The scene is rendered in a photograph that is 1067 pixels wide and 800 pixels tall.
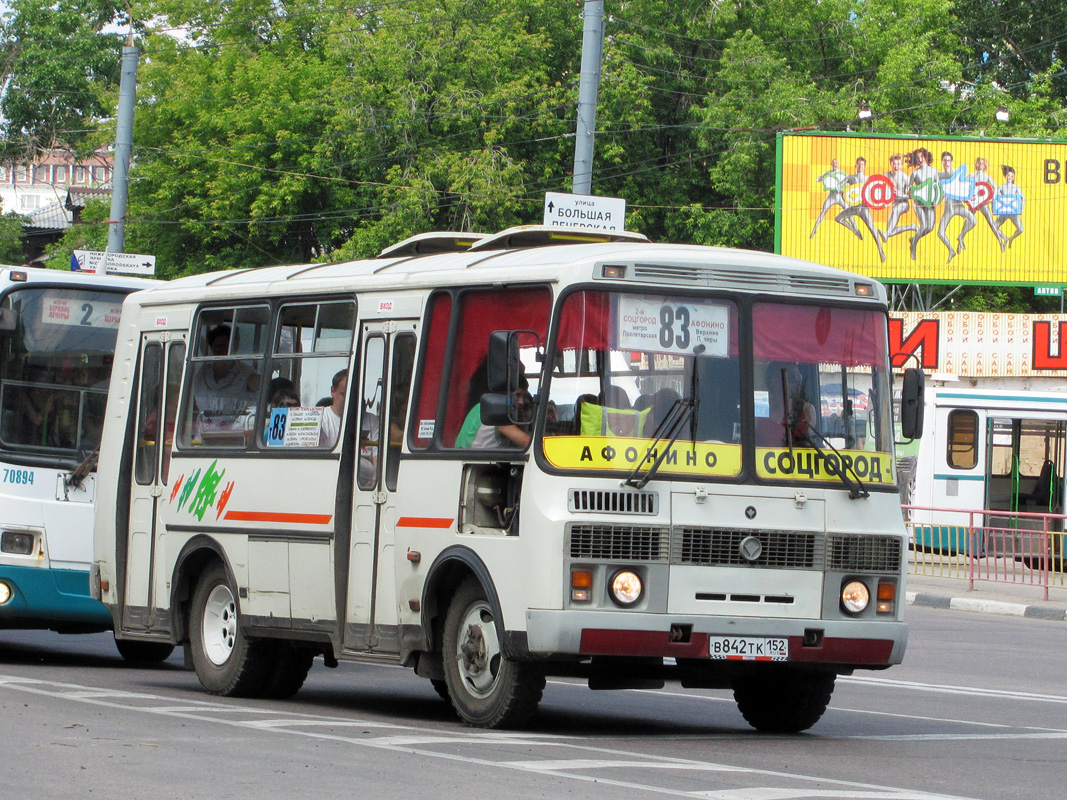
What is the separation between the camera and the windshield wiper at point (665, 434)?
959 cm

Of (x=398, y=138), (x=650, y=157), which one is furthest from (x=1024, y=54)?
(x=398, y=138)

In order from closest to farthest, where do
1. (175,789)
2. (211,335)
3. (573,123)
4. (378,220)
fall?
1. (175,789)
2. (211,335)
3. (573,123)
4. (378,220)

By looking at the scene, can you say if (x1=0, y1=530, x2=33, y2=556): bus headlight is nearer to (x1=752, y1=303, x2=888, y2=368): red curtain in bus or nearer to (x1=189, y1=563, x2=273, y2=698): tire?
(x1=189, y1=563, x2=273, y2=698): tire

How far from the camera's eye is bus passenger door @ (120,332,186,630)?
12.9 meters

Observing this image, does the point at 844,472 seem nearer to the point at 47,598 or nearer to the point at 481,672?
the point at 481,672

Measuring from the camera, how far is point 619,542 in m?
9.60

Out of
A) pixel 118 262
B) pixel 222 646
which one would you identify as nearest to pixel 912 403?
pixel 222 646

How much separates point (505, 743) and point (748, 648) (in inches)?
57.0

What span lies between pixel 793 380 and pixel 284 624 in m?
3.72

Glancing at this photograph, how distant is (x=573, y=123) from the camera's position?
49.5 m

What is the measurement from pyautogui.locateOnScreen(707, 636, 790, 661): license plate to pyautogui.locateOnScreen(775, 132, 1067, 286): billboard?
3138 cm

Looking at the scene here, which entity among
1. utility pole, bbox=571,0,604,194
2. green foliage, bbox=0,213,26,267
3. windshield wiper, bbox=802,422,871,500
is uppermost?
green foliage, bbox=0,213,26,267

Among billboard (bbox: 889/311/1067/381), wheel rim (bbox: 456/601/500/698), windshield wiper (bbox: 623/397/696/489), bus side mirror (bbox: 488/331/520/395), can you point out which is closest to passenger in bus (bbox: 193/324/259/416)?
wheel rim (bbox: 456/601/500/698)

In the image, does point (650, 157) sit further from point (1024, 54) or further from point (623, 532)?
point (623, 532)
